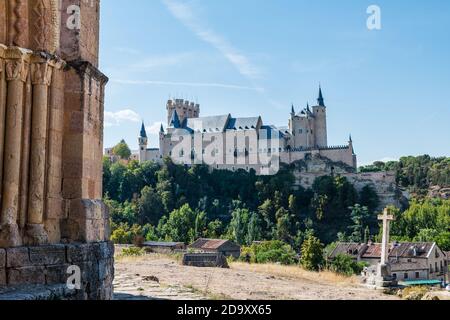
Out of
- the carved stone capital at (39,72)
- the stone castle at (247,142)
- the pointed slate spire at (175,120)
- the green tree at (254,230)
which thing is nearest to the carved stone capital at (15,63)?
the carved stone capital at (39,72)

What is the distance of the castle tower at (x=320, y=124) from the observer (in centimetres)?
9856

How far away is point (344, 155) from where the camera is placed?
306 ft

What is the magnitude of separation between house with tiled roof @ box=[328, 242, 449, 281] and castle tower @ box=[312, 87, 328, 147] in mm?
38338

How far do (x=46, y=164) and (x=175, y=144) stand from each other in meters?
97.8

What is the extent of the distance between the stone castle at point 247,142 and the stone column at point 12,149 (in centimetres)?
9006

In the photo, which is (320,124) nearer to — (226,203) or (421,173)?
(226,203)

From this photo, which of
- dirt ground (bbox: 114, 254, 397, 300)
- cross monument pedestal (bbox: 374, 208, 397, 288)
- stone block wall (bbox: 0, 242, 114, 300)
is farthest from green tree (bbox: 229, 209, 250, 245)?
stone block wall (bbox: 0, 242, 114, 300)

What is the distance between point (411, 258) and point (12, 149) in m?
53.8

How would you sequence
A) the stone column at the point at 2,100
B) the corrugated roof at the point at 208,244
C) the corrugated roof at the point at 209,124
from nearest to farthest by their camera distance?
the stone column at the point at 2,100, the corrugated roof at the point at 208,244, the corrugated roof at the point at 209,124

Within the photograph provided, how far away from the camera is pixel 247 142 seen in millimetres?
99750

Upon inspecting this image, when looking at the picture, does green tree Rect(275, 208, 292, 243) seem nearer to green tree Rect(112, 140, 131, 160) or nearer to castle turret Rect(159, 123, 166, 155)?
castle turret Rect(159, 123, 166, 155)

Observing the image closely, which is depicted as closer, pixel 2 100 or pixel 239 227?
pixel 2 100

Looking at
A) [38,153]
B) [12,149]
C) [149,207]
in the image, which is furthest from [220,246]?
[12,149]

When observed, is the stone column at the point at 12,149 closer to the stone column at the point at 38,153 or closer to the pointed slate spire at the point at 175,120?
the stone column at the point at 38,153
